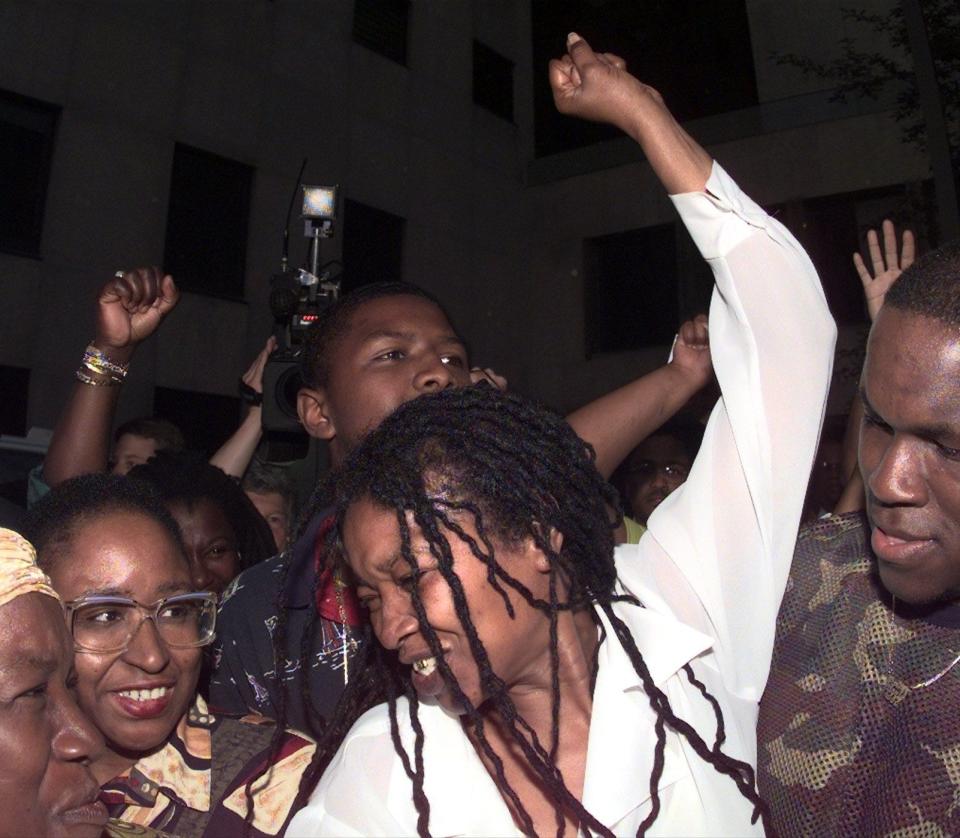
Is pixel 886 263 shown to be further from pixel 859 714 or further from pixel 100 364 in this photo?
pixel 100 364

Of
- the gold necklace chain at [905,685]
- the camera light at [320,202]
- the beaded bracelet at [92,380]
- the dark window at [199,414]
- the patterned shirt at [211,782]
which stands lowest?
the patterned shirt at [211,782]

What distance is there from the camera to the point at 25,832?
54.9 inches

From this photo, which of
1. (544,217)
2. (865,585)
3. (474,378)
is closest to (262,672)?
(474,378)

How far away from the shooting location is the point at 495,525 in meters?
1.67

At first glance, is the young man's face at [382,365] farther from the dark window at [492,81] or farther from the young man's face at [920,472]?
the dark window at [492,81]

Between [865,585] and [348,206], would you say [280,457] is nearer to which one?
[865,585]

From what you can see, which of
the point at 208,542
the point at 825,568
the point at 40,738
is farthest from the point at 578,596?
the point at 208,542

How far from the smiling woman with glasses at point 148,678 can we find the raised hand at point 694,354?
3.89ft

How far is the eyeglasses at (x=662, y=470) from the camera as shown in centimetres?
418

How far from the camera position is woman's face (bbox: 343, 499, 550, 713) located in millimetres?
1592

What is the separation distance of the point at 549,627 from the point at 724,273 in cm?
70

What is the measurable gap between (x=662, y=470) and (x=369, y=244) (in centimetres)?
740

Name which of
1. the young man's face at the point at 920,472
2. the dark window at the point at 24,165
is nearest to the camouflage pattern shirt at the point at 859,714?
the young man's face at the point at 920,472

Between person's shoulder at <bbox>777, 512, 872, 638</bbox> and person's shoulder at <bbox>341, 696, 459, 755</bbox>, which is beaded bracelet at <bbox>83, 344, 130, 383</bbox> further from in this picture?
person's shoulder at <bbox>777, 512, 872, 638</bbox>
